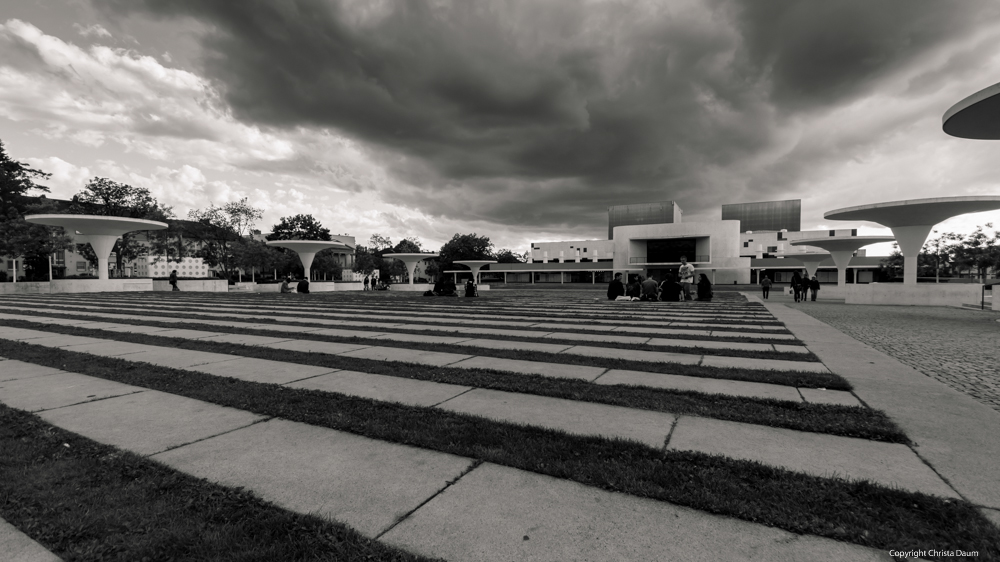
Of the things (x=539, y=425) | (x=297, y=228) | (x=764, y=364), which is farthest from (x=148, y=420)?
(x=297, y=228)

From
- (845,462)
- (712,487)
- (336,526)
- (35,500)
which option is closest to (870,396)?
(845,462)

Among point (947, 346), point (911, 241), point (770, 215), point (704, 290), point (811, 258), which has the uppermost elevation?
point (770, 215)

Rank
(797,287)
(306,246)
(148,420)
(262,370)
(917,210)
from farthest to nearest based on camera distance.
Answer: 1. (306,246)
2. (797,287)
3. (917,210)
4. (262,370)
5. (148,420)

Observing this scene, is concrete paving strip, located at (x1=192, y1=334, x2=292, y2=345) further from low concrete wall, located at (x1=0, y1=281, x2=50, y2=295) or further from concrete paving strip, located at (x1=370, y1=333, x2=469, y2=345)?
low concrete wall, located at (x1=0, y1=281, x2=50, y2=295)

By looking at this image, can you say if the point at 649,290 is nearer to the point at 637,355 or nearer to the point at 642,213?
the point at 637,355

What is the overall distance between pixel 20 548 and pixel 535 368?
4.64 meters

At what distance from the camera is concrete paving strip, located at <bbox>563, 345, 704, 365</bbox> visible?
6285 mm

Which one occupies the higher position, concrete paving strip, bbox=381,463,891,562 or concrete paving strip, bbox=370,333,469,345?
concrete paving strip, bbox=381,463,891,562

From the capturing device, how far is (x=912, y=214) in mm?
20906

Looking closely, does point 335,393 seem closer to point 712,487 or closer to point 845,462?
point 712,487

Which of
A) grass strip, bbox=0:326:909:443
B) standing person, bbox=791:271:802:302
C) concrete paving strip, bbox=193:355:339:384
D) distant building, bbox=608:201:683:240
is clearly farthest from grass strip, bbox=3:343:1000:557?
distant building, bbox=608:201:683:240

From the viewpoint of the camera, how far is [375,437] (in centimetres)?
329

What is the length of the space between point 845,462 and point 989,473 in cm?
76

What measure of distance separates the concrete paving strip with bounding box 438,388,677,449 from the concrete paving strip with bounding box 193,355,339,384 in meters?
2.23
